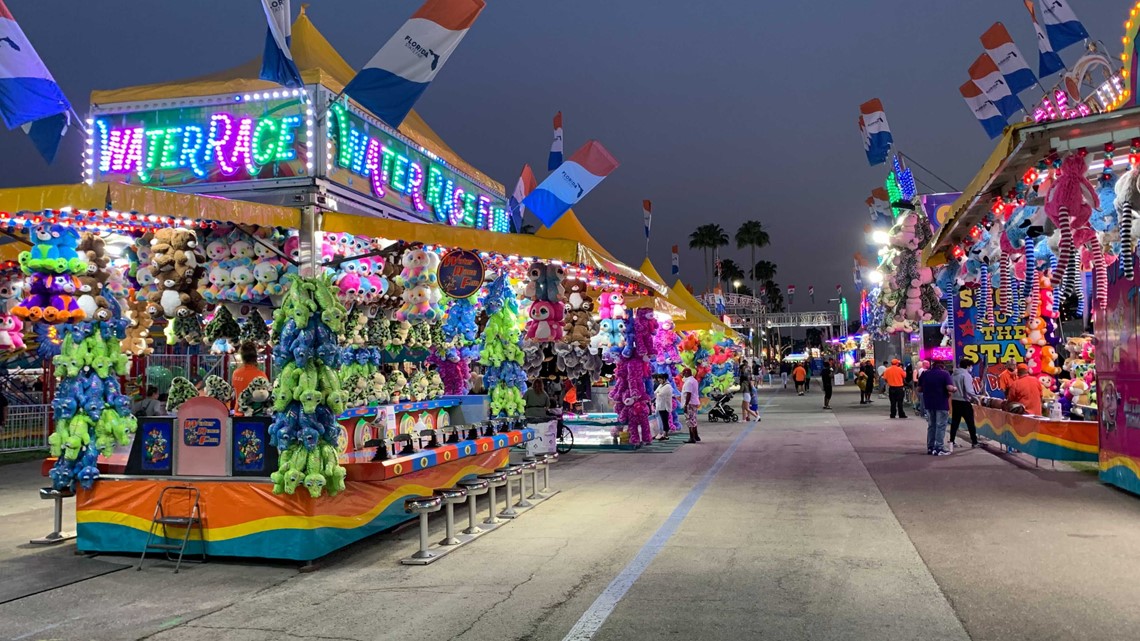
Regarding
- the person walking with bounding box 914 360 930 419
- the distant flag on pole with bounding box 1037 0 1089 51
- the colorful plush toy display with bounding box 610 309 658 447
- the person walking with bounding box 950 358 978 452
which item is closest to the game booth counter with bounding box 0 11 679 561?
the colorful plush toy display with bounding box 610 309 658 447

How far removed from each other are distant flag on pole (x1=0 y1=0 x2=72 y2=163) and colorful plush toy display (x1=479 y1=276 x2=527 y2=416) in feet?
23.0

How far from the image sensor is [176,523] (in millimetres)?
7273

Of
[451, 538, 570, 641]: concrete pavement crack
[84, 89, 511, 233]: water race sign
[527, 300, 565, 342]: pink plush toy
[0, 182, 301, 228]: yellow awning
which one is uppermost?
[84, 89, 511, 233]: water race sign

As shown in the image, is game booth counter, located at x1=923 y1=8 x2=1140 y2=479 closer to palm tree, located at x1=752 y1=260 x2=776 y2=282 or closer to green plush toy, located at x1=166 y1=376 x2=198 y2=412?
green plush toy, located at x1=166 y1=376 x2=198 y2=412

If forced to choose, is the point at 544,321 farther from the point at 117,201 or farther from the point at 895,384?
the point at 895,384

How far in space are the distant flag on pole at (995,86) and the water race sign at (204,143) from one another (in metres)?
14.1

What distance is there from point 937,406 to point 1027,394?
1.65 meters

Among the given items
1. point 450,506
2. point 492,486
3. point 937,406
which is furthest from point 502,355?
point 937,406

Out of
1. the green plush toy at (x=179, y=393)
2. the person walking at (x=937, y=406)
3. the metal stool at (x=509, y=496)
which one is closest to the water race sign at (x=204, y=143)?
the green plush toy at (x=179, y=393)

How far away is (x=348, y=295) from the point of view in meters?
10.0

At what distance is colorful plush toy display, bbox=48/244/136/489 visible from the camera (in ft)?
26.6

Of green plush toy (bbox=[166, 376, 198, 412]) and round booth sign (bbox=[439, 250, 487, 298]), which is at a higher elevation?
round booth sign (bbox=[439, 250, 487, 298])

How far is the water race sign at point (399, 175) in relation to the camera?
8867mm

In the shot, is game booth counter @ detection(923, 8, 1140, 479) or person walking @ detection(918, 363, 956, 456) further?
person walking @ detection(918, 363, 956, 456)
